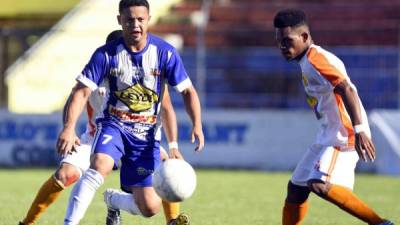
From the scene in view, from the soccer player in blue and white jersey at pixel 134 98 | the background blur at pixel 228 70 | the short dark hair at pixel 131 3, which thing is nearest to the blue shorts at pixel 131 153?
the soccer player in blue and white jersey at pixel 134 98

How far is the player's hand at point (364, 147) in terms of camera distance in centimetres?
756

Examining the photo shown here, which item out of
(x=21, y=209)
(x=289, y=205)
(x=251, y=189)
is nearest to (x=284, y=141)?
(x=251, y=189)

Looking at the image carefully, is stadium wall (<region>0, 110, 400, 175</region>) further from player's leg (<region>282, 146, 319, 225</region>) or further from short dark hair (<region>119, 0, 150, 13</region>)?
short dark hair (<region>119, 0, 150, 13</region>)

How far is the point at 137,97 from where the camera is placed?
333 inches

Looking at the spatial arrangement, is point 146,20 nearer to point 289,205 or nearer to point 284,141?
point 289,205

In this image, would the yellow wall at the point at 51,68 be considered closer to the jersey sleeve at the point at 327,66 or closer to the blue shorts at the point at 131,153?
the blue shorts at the point at 131,153

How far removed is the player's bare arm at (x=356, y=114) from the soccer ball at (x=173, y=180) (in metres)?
1.27

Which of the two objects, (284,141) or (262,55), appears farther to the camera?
(262,55)

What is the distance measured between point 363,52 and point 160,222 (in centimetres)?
1088

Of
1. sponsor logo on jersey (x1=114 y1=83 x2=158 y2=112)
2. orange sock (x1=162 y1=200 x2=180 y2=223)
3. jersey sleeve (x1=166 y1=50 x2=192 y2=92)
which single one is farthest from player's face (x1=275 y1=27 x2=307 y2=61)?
orange sock (x1=162 y1=200 x2=180 y2=223)

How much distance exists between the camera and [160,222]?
405 inches

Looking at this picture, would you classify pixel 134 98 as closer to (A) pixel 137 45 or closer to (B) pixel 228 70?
(A) pixel 137 45

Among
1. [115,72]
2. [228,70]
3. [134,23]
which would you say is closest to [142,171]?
[115,72]

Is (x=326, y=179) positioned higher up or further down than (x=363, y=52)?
higher up
